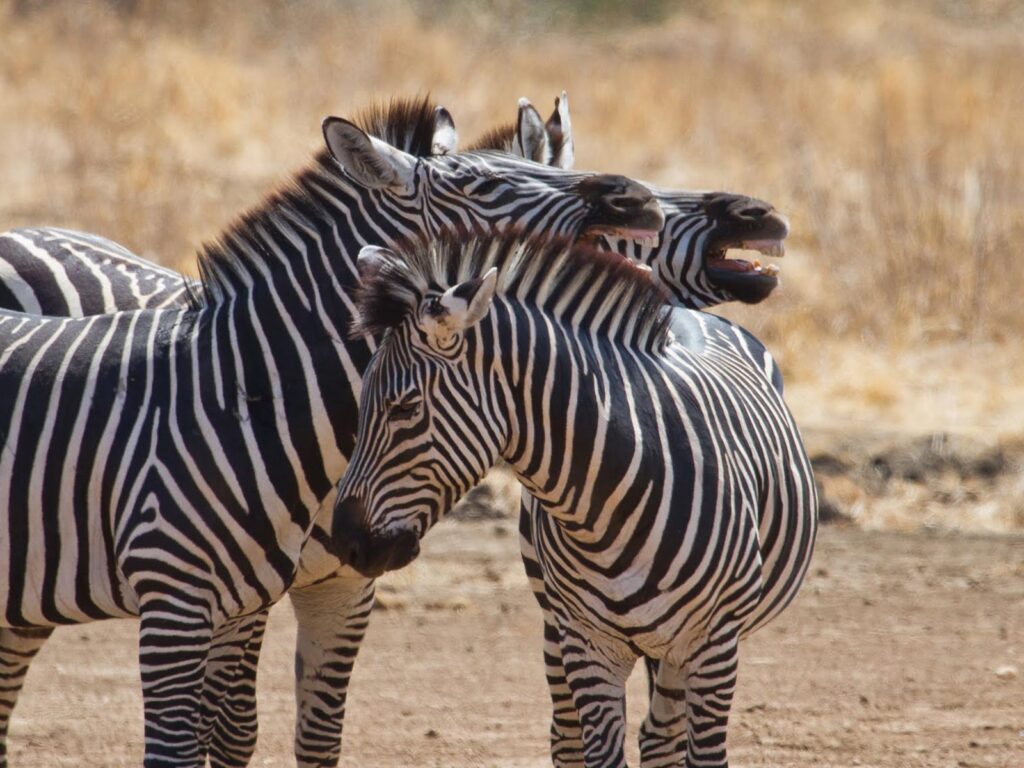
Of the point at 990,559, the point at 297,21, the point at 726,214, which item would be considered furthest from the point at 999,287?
the point at 297,21

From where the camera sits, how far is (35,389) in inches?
185

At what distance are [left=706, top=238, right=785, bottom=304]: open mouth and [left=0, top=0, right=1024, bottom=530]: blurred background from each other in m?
4.11

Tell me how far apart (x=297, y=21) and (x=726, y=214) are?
16840mm

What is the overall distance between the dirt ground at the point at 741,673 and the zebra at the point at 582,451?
5.45 ft

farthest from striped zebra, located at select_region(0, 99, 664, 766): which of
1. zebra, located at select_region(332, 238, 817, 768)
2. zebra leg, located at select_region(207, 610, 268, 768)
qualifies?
zebra leg, located at select_region(207, 610, 268, 768)

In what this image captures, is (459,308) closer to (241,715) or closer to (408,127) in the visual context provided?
(408,127)

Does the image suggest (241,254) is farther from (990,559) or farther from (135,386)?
(990,559)

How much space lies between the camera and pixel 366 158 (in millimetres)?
4945

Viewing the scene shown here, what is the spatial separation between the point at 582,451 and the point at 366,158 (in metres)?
1.37

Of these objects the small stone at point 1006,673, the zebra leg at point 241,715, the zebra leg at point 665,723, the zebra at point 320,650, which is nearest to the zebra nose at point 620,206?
the zebra at point 320,650

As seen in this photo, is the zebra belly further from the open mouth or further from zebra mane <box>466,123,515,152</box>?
zebra mane <box>466,123,515,152</box>

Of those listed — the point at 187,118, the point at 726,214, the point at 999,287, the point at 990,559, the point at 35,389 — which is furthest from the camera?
the point at 187,118

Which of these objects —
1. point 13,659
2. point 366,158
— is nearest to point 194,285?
point 366,158

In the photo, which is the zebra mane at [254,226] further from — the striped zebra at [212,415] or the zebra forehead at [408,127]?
the zebra forehead at [408,127]
